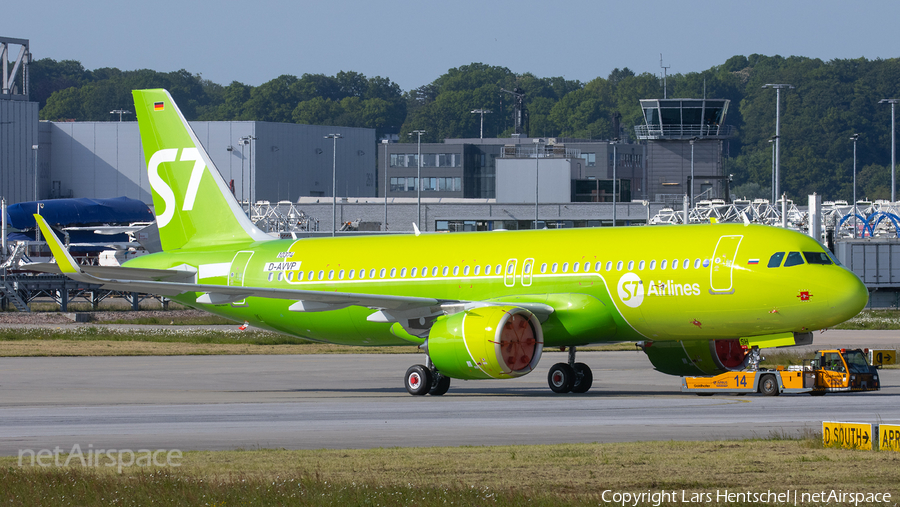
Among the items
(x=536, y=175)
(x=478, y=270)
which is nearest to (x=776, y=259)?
(x=478, y=270)

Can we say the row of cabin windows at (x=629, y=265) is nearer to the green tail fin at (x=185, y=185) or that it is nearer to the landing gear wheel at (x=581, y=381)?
the landing gear wheel at (x=581, y=381)

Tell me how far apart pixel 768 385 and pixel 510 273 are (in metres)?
8.49

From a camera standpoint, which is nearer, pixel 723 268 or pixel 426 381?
pixel 723 268

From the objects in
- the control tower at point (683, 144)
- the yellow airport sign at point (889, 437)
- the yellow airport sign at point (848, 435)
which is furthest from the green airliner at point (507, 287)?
the control tower at point (683, 144)

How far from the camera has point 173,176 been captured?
39.3 metres

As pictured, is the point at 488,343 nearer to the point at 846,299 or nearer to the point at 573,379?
the point at 573,379

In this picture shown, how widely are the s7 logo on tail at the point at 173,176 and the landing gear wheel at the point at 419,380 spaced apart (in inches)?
465

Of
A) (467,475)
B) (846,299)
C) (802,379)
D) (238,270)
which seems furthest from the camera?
(238,270)

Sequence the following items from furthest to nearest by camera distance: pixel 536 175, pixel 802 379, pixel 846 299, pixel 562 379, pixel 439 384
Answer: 1. pixel 536 175
2. pixel 562 379
3. pixel 439 384
4. pixel 802 379
5. pixel 846 299

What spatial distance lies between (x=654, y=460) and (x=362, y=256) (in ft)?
64.5

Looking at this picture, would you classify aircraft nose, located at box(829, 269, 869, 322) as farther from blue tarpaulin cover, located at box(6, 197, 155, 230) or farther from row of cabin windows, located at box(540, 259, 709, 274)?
blue tarpaulin cover, located at box(6, 197, 155, 230)

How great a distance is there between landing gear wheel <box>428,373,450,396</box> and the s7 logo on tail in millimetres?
12453

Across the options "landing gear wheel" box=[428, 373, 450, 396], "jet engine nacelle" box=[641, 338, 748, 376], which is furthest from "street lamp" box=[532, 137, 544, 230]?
"landing gear wheel" box=[428, 373, 450, 396]

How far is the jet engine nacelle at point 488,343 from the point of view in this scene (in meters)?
29.2
